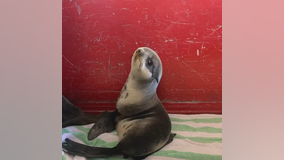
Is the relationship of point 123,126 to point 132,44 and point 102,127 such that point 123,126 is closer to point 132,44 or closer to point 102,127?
point 102,127

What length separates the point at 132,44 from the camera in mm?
1981

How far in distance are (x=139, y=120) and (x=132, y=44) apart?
832 mm

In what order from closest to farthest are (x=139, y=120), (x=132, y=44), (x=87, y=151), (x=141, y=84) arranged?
1. (x=87, y=151)
2. (x=139, y=120)
3. (x=141, y=84)
4. (x=132, y=44)

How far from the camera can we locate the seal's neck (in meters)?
1.65

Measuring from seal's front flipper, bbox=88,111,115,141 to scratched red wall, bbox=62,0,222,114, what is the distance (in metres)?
0.39

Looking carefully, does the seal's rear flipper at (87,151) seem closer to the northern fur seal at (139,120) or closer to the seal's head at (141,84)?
the northern fur seal at (139,120)

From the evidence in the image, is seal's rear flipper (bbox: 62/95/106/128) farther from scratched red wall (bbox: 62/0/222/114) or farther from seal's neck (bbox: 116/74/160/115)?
seal's neck (bbox: 116/74/160/115)

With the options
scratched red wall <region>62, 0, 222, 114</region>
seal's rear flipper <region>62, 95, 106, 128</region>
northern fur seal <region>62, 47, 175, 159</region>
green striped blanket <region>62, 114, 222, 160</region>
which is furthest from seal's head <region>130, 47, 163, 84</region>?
seal's rear flipper <region>62, 95, 106, 128</region>

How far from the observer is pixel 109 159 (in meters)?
1.18

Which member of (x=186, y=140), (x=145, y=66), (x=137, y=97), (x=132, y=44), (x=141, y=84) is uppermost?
(x=132, y=44)

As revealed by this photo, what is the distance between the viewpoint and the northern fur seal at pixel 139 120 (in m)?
1.22

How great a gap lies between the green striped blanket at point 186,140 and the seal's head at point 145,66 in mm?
507

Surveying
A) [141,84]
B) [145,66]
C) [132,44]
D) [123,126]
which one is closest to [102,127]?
[123,126]
